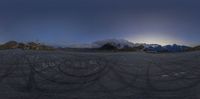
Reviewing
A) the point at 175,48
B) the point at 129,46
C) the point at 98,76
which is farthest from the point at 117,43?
the point at 98,76

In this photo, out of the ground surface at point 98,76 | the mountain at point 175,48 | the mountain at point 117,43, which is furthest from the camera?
the mountain at point 117,43

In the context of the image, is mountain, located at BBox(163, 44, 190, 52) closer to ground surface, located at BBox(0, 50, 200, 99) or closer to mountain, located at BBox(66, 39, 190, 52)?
mountain, located at BBox(66, 39, 190, 52)

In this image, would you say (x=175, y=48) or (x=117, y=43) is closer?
(x=175, y=48)

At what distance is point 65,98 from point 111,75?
0.63m

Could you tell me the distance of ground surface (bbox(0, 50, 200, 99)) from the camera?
6.42m

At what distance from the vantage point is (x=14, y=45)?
7777 millimetres

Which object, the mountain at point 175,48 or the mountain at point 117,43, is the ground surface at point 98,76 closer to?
the mountain at point 175,48

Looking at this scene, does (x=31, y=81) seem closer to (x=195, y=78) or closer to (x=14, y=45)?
(x=14, y=45)

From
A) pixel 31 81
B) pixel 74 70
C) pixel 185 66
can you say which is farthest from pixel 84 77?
pixel 185 66

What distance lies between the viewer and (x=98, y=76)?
6562 millimetres

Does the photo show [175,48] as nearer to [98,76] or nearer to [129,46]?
[129,46]

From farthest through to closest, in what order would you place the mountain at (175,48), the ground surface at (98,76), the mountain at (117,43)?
the mountain at (117,43) < the mountain at (175,48) < the ground surface at (98,76)

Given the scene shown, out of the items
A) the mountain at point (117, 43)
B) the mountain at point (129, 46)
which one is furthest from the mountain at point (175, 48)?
the mountain at point (117, 43)

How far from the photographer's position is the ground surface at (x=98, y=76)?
6.42 meters
